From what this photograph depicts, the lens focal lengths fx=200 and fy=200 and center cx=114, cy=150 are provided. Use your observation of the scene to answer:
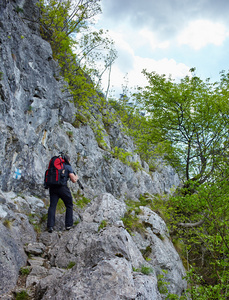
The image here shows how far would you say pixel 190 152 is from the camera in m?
13.5

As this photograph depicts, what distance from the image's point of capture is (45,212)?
7.56 m

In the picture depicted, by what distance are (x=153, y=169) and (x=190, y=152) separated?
20.7 m

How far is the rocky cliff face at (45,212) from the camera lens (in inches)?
141

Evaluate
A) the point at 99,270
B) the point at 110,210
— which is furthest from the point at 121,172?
the point at 99,270

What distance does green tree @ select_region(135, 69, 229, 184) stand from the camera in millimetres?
11953

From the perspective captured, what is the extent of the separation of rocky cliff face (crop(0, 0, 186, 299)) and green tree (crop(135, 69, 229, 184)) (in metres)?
5.28

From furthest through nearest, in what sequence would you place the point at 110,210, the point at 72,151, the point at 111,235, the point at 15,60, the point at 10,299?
1. the point at 72,151
2. the point at 15,60
3. the point at 110,210
4. the point at 111,235
5. the point at 10,299

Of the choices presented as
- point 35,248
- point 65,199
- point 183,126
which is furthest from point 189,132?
point 35,248

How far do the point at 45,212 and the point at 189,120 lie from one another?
10133 mm

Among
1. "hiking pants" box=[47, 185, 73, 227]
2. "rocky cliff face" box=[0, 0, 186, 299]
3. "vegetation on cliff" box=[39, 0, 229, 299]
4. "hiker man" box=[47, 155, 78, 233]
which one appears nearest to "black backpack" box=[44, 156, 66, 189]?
"hiker man" box=[47, 155, 78, 233]

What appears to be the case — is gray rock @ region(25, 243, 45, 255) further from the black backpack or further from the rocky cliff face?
the black backpack

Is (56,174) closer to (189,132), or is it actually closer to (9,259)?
(9,259)

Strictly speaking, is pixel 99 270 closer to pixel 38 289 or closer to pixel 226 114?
pixel 38 289

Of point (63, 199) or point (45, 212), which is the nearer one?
point (63, 199)
